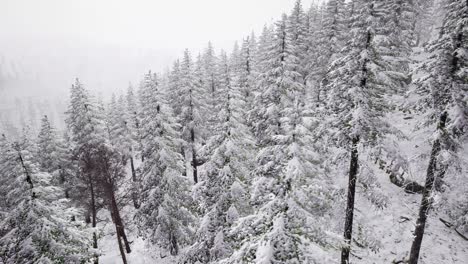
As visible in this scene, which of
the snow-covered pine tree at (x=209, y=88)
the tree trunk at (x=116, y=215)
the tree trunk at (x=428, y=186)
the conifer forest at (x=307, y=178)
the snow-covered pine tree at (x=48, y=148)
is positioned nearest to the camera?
the conifer forest at (x=307, y=178)

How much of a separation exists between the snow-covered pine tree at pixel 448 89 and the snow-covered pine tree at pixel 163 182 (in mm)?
15693

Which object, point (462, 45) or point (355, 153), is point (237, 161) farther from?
point (462, 45)

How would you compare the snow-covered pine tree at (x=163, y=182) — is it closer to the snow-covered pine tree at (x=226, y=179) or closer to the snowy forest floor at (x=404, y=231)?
the snowy forest floor at (x=404, y=231)

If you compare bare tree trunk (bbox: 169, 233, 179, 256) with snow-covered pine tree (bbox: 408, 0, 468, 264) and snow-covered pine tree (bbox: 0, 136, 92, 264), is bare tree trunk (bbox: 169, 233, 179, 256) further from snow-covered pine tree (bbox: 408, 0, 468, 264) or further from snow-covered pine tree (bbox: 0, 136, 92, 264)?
snow-covered pine tree (bbox: 408, 0, 468, 264)

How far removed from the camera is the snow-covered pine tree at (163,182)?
20562 millimetres

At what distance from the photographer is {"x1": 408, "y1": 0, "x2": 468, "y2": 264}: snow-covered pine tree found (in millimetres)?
11844

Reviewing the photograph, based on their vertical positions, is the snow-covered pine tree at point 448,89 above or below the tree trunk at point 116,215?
above

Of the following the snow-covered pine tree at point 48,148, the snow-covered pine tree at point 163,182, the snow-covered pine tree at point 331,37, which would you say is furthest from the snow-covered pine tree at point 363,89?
the snow-covered pine tree at point 48,148

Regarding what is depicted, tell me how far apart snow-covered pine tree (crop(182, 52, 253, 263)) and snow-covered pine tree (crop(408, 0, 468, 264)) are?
28.5 ft

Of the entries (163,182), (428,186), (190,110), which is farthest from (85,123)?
(428,186)

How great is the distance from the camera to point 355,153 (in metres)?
13.0

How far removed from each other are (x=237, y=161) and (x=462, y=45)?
37.0 feet

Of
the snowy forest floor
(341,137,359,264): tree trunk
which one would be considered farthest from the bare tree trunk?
(341,137,359,264): tree trunk

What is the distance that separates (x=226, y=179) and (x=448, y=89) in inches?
429
